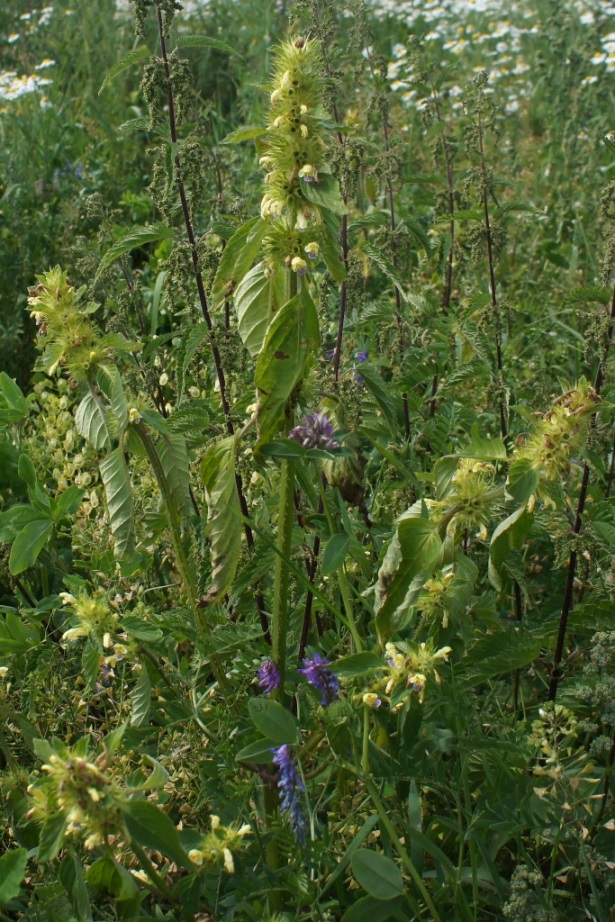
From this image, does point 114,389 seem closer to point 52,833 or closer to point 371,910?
point 52,833

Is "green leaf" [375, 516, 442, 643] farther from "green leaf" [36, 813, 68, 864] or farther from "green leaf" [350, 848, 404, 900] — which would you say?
"green leaf" [36, 813, 68, 864]

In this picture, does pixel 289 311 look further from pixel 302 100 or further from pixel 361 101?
pixel 361 101

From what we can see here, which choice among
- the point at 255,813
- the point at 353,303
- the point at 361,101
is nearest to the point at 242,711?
the point at 255,813

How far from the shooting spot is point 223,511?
139 cm

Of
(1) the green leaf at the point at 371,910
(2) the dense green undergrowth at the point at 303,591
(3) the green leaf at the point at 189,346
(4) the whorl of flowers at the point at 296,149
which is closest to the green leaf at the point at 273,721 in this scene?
(2) the dense green undergrowth at the point at 303,591

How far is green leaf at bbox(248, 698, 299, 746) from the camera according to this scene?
4.36ft

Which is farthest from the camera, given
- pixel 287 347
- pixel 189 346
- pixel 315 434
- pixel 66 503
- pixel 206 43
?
pixel 66 503

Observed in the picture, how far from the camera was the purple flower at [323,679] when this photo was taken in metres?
1.56

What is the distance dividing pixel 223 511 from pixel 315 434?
0.64 ft

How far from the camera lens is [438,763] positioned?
5.37 feet

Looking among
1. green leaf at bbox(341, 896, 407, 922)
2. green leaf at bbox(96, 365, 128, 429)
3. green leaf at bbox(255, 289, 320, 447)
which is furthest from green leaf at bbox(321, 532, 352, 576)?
green leaf at bbox(341, 896, 407, 922)

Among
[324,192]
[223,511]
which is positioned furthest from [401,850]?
[324,192]

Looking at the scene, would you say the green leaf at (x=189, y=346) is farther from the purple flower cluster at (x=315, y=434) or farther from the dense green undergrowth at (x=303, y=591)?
the purple flower cluster at (x=315, y=434)

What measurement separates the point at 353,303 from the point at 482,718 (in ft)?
3.11
